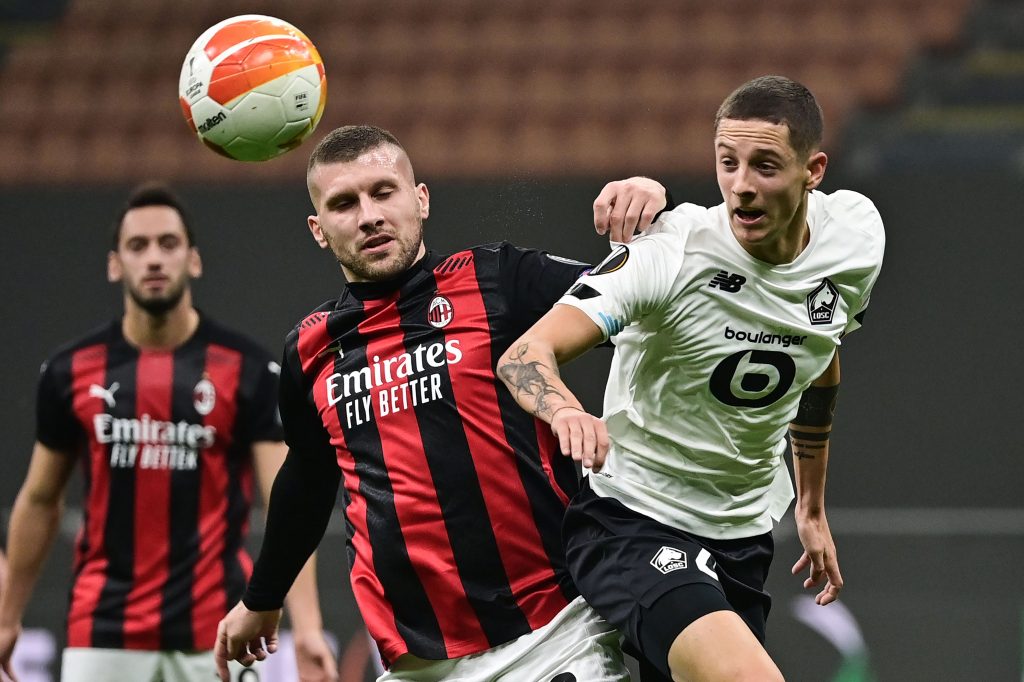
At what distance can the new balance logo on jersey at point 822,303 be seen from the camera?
127 inches

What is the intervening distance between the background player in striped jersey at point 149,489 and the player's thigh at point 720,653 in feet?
7.69

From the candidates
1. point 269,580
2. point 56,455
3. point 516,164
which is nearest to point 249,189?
point 516,164

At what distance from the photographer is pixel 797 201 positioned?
10.1ft

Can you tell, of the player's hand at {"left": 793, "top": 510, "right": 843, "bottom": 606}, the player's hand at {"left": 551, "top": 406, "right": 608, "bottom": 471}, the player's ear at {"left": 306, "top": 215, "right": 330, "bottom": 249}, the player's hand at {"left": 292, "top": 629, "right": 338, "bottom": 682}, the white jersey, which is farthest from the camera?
the player's hand at {"left": 292, "top": 629, "right": 338, "bottom": 682}

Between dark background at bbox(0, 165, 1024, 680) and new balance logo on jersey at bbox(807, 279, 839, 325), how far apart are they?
3528mm

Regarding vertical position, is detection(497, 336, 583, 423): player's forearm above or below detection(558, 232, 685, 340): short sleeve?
below

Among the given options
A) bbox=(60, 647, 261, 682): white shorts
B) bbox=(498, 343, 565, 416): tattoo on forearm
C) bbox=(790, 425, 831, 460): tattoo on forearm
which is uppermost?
bbox=(498, 343, 565, 416): tattoo on forearm

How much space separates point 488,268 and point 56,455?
2.25m

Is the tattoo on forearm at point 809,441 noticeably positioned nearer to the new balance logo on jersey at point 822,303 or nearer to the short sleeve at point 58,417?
the new balance logo on jersey at point 822,303

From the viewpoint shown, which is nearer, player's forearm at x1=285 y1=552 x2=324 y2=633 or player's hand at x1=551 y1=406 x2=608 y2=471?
player's hand at x1=551 y1=406 x2=608 y2=471

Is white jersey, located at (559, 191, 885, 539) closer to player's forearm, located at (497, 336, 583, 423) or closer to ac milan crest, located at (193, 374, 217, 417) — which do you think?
player's forearm, located at (497, 336, 583, 423)

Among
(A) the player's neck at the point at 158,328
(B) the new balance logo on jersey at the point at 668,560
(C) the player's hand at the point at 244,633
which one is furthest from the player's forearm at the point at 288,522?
(A) the player's neck at the point at 158,328

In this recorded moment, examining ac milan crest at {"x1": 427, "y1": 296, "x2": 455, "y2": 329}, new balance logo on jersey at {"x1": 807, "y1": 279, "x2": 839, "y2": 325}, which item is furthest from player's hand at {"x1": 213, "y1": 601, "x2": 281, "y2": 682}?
new balance logo on jersey at {"x1": 807, "y1": 279, "x2": 839, "y2": 325}

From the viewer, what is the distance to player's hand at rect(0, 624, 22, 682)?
4.79m
